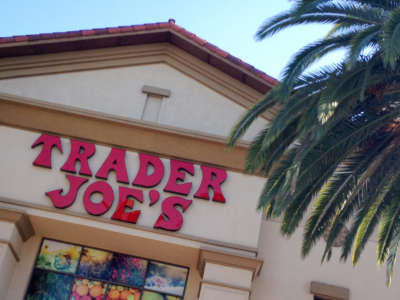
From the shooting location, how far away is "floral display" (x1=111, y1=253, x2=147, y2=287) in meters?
19.3

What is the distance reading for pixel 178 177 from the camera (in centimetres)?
1923

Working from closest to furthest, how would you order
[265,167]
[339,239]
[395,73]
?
[395,73]
[265,167]
[339,239]

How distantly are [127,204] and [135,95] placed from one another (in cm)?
381

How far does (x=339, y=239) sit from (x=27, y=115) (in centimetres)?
972

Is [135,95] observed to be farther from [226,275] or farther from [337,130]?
[337,130]

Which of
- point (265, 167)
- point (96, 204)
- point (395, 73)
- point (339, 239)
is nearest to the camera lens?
point (395, 73)

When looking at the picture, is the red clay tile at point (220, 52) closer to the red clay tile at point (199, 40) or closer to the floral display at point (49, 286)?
the red clay tile at point (199, 40)

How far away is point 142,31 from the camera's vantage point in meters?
21.0

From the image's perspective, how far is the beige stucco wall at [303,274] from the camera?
19.6m

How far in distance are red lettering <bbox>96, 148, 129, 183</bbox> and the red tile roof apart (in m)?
3.75

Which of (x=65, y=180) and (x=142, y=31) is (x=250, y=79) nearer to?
(x=142, y=31)

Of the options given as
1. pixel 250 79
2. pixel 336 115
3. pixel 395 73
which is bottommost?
pixel 336 115

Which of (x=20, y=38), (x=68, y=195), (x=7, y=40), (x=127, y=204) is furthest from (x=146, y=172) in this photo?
(x=7, y=40)

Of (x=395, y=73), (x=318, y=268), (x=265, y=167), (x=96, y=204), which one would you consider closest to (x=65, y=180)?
(x=96, y=204)
